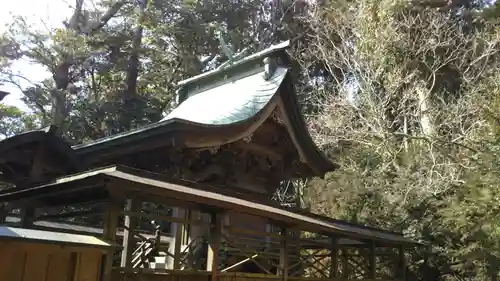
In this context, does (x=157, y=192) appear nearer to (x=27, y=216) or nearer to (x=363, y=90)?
(x=27, y=216)

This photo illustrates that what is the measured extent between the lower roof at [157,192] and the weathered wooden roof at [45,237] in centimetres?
71

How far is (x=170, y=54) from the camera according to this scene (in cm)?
2642

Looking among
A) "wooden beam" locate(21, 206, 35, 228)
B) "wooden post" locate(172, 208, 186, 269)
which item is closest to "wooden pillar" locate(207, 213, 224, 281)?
"wooden post" locate(172, 208, 186, 269)

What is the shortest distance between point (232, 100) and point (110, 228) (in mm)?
5664

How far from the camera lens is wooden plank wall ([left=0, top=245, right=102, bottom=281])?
4891mm

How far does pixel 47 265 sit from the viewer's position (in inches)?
206

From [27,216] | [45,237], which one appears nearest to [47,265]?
[45,237]

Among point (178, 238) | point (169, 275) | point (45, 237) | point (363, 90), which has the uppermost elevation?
point (363, 90)

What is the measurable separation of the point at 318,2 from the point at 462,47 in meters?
9.02

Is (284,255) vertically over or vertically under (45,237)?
over

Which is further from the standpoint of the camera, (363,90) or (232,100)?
(363,90)

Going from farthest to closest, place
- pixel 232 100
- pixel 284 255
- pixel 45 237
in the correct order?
1. pixel 232 100
2. pixel 284 255
3. pixel 45 237

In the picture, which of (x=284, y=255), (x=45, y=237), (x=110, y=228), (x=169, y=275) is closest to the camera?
(x=45, y=237)

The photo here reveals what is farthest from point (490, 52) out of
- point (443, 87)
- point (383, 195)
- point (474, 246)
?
point (474, 246)
